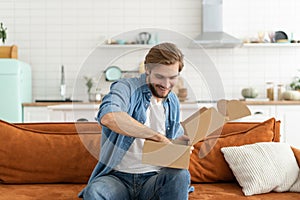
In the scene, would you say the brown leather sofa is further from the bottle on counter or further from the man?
the bottle on counter

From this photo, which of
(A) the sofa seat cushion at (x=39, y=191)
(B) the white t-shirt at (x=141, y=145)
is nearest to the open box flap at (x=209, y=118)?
(B) the white t-shirt at (x=141, y=145)

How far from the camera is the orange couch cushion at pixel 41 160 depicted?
3096mm

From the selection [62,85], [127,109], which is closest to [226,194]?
[127,109]

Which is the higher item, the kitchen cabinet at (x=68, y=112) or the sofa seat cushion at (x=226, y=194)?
the kitchen cabinet at (x=68, y=112)

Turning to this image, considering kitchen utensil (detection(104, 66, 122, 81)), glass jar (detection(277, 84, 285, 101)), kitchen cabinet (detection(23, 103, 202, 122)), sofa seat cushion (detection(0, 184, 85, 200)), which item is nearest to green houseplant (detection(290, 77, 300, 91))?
glass jar (detection(277, 84, 285, 101))

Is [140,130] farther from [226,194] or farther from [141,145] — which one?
[226,194]

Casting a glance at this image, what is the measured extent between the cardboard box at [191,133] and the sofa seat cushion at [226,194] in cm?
47

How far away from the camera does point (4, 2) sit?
6609 millimetres

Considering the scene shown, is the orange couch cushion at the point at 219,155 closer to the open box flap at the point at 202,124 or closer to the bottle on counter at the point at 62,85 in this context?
the open box flap at the point at 202,124

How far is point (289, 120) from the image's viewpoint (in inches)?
231

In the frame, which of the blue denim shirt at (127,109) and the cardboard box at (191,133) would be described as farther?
the blue denim shirt at (127,109)

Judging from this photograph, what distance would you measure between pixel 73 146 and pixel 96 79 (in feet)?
2.68

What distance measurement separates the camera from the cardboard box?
2.26 meters

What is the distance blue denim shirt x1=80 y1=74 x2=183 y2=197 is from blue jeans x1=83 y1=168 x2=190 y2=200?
0.31 ft
